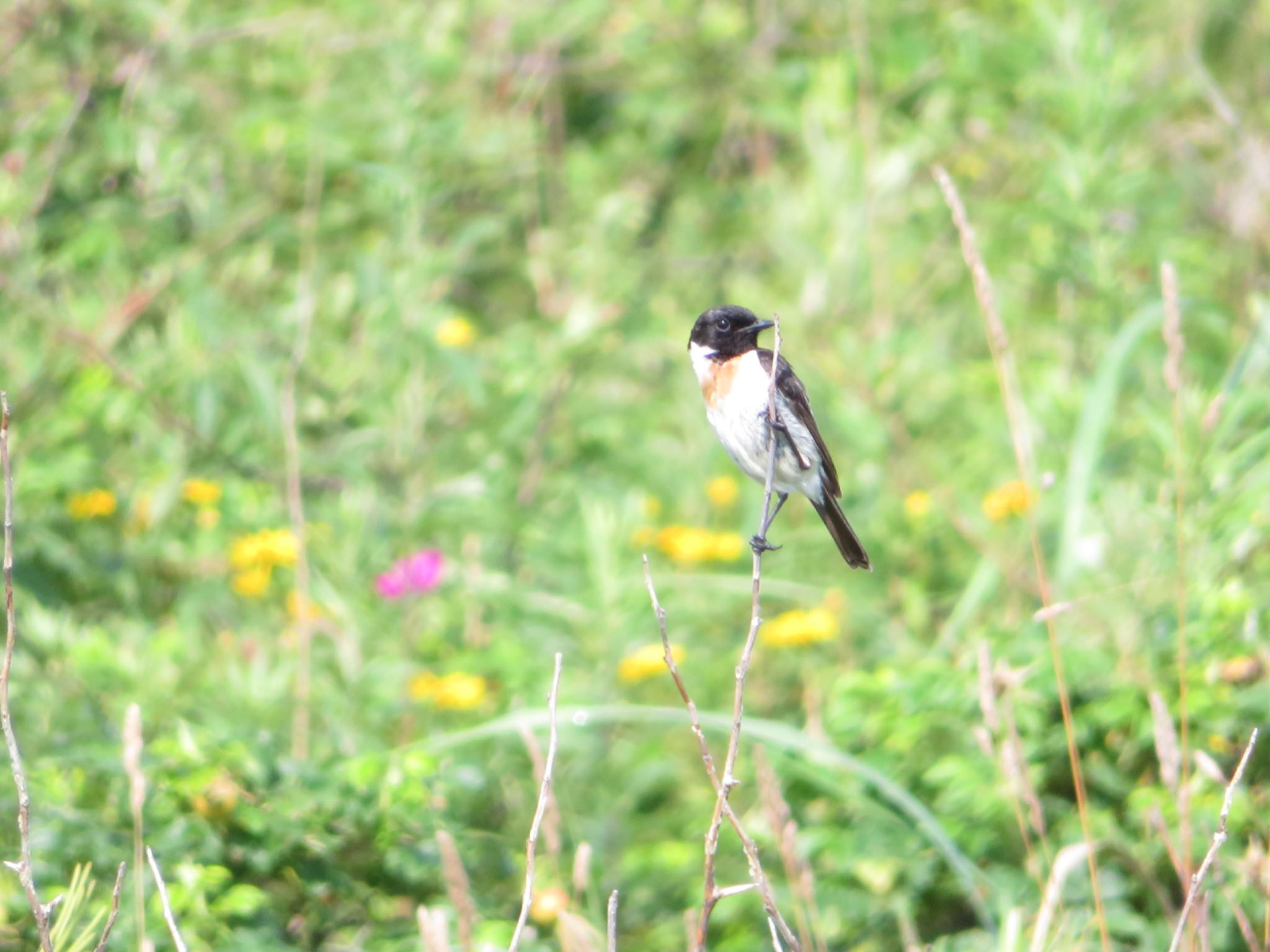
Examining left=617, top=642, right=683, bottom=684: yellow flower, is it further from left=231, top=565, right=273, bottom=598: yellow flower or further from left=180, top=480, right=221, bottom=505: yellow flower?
left=180, top=480, right=221, bottom=505: yellow flower

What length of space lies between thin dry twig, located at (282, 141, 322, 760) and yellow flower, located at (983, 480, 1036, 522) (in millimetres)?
2090

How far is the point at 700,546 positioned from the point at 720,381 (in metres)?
1.04

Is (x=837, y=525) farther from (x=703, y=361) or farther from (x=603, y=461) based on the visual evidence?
(x=603, y=461)

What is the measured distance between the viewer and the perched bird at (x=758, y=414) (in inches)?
131

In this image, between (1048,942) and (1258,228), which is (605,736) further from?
(1258,228)

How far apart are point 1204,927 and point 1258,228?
4.06 metres

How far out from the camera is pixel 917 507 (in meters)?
4.57

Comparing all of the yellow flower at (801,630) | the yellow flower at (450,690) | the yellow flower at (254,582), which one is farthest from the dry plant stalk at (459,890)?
the yellow flower at (254,582)

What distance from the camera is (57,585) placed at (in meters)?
4.36

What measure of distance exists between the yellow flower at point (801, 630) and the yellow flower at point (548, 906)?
4.03 ft

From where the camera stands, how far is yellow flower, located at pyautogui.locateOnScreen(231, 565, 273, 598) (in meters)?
4.49

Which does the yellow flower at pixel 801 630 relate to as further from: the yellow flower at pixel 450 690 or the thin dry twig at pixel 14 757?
the thin dry twig at pixel 14 757

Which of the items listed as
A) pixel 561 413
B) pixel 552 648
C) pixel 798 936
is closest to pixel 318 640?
pixel 552 648

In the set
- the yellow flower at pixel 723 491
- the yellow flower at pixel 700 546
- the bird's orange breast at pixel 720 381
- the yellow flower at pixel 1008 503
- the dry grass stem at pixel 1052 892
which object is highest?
the bird's orange breast at pixel 720 381
